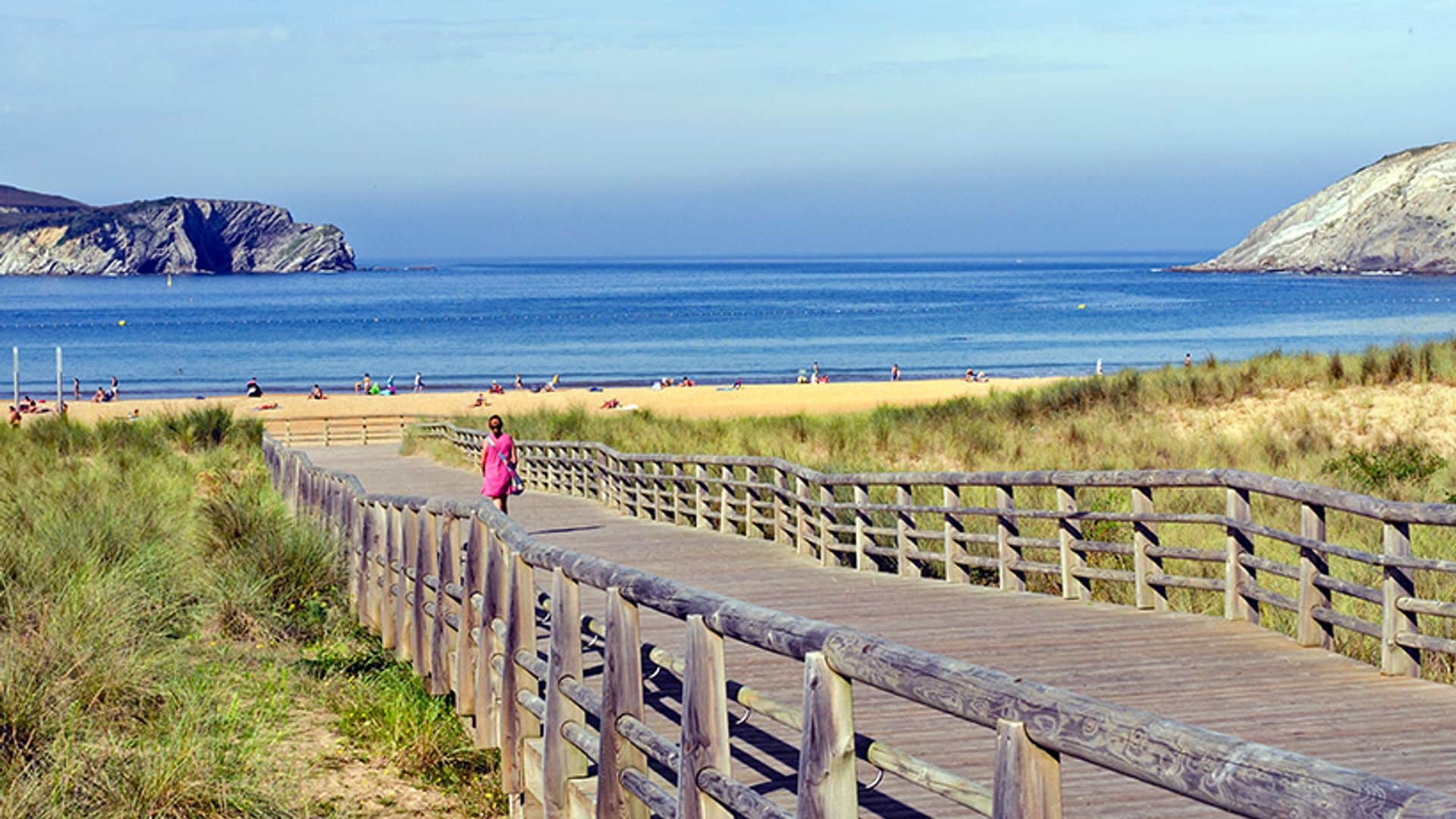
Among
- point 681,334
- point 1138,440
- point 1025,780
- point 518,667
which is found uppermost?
point 1025,780

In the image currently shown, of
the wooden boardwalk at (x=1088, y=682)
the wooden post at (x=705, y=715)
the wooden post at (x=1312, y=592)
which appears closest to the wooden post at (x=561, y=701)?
the wooden boardwalk at (x=1088, y=682)

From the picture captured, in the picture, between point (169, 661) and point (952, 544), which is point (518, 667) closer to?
point (169, 661)

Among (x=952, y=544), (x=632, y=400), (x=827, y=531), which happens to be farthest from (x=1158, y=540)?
(x=632, y=400)

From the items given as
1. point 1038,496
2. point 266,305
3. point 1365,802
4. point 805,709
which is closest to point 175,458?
point 1038,496

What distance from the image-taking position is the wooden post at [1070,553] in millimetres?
12062

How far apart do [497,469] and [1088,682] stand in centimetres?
976

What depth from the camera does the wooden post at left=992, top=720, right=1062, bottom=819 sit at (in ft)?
11.1

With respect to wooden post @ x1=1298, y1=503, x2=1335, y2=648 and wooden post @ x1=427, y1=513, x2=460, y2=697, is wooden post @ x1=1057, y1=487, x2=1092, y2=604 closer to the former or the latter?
wooden post @ x1=1298, y1=503, x2=1335, y2=648

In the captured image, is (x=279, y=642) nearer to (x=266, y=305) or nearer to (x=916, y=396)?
(x=916, y=396)

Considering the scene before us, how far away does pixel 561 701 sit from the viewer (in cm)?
679

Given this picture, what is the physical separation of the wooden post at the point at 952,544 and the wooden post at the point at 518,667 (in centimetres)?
615

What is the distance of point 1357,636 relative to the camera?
10.0 m

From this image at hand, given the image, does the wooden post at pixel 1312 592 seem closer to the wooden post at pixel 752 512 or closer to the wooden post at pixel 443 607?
the wooden post at pixel 443 607

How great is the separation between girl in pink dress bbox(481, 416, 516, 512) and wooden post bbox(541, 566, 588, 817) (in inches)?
410
